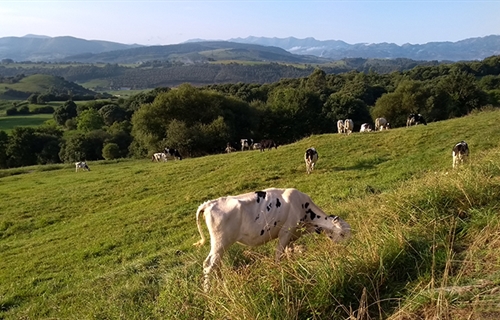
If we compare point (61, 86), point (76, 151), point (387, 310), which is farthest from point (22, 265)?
point (61, 86)

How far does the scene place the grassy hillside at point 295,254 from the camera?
4418 millimetres

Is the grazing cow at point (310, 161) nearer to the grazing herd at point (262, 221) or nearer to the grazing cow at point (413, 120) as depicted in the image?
the grazing herd at point (262, 221)

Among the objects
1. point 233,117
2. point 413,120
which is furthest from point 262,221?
point 233,117

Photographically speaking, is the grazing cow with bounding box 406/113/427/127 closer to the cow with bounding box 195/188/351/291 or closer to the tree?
the cow with bounding box 195/188/351/291

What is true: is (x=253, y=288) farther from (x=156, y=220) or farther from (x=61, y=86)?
(x=61, y=86)

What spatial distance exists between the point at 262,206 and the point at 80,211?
16.2 m

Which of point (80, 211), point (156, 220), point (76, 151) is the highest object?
point (156, 220)

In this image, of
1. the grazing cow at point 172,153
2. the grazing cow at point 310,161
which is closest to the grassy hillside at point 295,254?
the grazing cow at point 310,161

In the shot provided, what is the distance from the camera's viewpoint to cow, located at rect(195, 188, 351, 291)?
6.82 metres

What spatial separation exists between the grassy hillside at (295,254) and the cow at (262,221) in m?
0.31

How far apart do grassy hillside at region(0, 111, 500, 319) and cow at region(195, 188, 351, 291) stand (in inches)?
12.2

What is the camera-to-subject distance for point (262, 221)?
7.11 metres

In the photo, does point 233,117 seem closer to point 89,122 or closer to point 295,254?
point 89,122

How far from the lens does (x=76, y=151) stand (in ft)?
198
